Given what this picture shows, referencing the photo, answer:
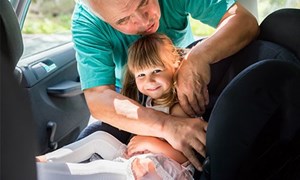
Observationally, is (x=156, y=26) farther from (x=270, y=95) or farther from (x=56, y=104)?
(x=56, y=104)

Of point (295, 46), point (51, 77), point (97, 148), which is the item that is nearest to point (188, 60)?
point (295, 46)

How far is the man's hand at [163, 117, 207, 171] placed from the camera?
1408mm

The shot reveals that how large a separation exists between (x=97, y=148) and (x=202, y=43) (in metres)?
0.52

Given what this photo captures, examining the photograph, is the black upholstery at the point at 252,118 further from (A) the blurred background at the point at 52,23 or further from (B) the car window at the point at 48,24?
(B) the car window at the point at 48,24

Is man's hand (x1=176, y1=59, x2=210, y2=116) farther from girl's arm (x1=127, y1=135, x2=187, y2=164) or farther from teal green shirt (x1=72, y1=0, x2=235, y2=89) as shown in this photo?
teal green shirt (x1=72, y1=0, x2=235, y2=89)

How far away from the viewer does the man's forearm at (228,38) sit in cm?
152

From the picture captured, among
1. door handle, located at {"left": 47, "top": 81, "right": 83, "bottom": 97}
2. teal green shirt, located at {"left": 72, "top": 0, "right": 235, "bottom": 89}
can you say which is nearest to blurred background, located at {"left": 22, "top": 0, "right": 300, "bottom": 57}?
door handle, located at {"left": 47, "top": 81, "right": 83, "bottom": 97}

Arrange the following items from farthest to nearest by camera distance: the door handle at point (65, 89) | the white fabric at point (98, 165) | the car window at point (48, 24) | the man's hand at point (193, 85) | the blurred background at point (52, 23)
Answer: the car window at point (48, 24)
the blurred background at point (52, 23)
the door handle at point (65, 89)
the man's hand at point (193, 85)
the white fabric at point (98, 165)

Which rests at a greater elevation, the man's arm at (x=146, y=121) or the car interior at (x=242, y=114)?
the car interior at (x=242, y=114)

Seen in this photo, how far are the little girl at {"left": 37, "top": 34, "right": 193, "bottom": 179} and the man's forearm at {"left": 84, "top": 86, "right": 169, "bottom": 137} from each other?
0.16ft

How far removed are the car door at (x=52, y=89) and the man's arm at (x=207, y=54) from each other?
3.09ft

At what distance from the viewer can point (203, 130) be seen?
1.41 m

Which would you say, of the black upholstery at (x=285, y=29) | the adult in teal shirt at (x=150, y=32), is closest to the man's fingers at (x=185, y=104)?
the adult in teal shirt at (x=150, y=32)

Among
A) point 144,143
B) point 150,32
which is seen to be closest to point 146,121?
point 144,143
